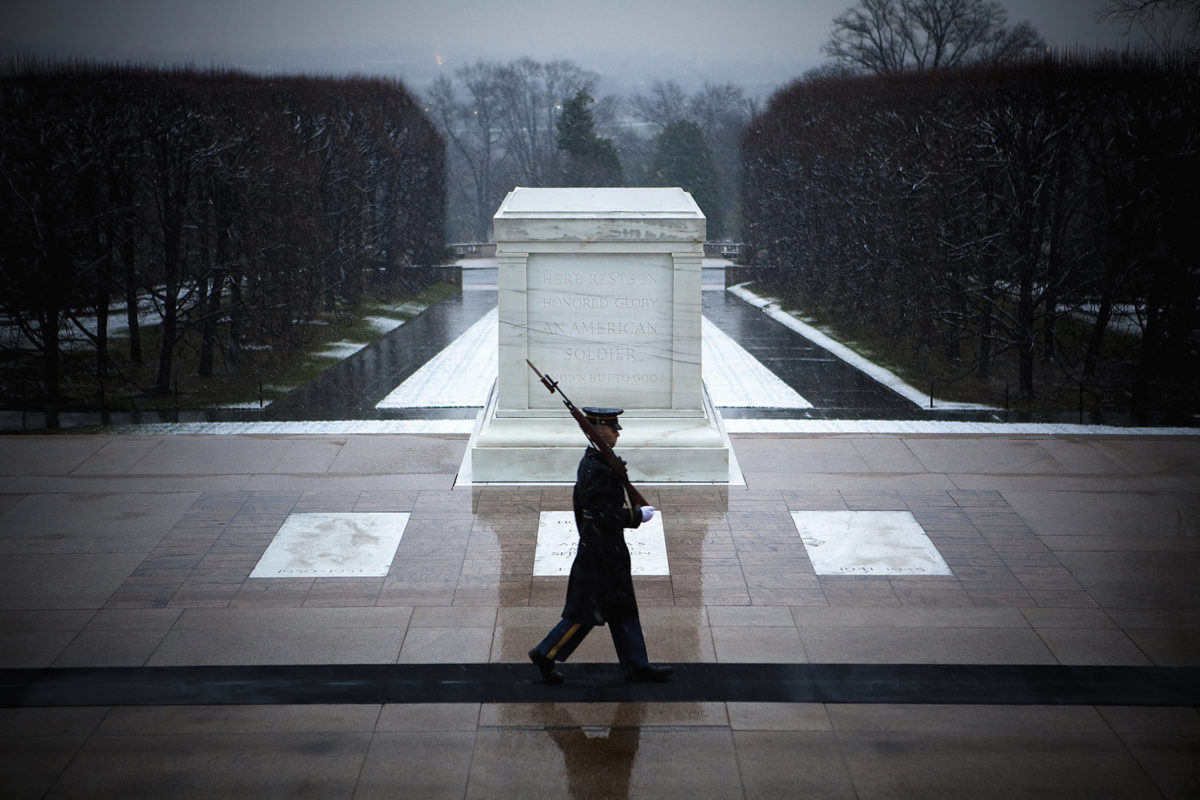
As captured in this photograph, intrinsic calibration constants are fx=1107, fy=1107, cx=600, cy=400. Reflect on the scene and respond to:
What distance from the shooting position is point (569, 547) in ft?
29.1

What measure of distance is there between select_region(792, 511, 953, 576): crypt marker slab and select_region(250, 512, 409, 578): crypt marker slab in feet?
11.2

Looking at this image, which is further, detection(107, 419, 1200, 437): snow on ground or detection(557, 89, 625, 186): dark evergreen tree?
detection(557, 89, 625, 186): dark evergreen tree

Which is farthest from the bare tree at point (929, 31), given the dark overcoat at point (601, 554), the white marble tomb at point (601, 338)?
the dark overcoat at point (601, 554)

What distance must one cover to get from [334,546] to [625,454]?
9.68 ft

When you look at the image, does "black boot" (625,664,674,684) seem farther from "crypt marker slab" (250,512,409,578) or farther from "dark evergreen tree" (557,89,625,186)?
"dark evergreen tree" (557,89,625,186)

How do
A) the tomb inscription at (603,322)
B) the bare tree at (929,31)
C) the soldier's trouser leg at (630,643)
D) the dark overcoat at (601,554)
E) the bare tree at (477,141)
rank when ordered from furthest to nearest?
the bare tree at (477,141), the bare tree at (929,31), the tomb inscription at (603,322), the soldier's trouser leg at (630,643), the dark overcoat at (601,554)

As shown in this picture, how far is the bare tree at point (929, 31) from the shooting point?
1973 inches

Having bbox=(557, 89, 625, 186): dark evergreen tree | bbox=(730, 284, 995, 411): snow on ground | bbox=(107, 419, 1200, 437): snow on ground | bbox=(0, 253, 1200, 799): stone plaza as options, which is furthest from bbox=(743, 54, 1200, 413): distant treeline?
bbox=(557, 89, 625, 186): dark evergreen tree

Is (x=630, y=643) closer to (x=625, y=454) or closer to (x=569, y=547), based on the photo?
(x=569, y=547)

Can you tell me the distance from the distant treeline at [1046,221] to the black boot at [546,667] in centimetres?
1738

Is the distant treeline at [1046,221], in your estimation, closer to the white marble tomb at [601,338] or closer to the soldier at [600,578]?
the white marble tomb at [601,338]

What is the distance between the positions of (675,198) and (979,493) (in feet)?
13.7

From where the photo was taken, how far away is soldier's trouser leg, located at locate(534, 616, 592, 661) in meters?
6.29

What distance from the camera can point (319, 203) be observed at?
3288cm
